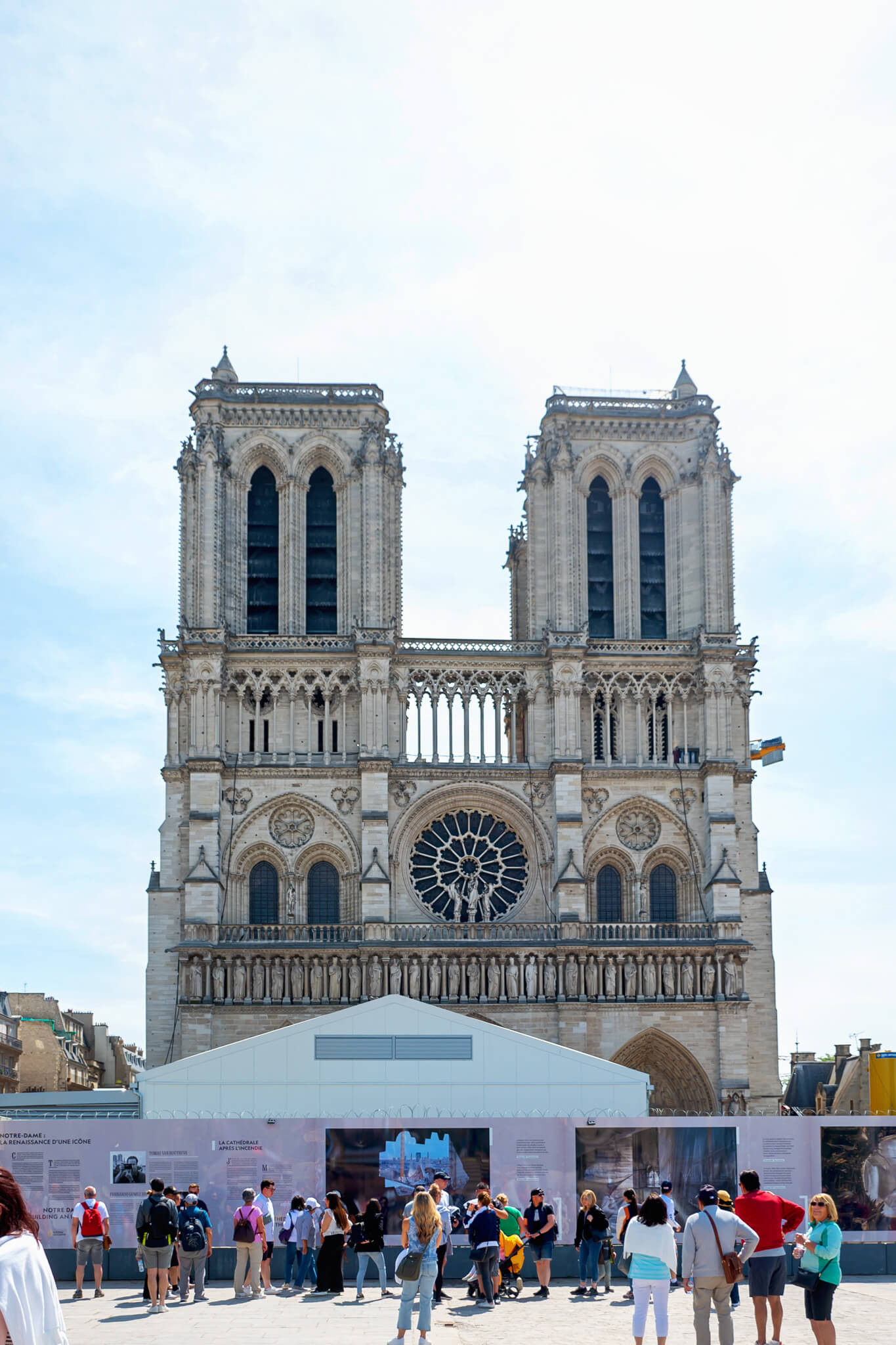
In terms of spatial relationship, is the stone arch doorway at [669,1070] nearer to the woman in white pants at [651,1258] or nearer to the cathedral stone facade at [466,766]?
the cathedral stone facade at [466,766]

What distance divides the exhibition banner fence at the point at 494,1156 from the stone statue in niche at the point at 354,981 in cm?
2215

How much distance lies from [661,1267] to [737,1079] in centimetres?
3485

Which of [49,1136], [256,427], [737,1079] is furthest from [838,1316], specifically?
[256,427]

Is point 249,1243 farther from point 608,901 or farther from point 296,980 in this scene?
point 608,901

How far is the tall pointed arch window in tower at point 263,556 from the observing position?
174 ft

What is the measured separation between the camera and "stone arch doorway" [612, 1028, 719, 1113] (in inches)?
1909

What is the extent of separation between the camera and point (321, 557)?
176 feet

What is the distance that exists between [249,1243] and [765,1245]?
28.2ft

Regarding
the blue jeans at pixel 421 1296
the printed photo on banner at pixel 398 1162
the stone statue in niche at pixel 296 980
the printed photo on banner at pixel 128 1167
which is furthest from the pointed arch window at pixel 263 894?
the blue jeans at pixel 421 1296

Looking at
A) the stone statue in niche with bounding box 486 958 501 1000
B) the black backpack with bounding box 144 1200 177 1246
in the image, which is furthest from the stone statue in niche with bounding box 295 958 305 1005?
the black backpack with bounding box 144 1200 177 1246

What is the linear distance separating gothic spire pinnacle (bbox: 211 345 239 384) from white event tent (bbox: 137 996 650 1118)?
25932mm

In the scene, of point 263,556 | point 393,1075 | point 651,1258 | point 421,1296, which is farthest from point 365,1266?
point 263,556

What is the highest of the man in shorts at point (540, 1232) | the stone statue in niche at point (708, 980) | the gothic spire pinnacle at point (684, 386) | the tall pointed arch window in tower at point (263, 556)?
the gothic spire pinnacle at point (684, 386)

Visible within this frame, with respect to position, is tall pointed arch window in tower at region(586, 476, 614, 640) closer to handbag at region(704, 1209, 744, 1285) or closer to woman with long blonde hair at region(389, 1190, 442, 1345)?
woman with long blonde hair at region(389, 1190, 442, 1345)
